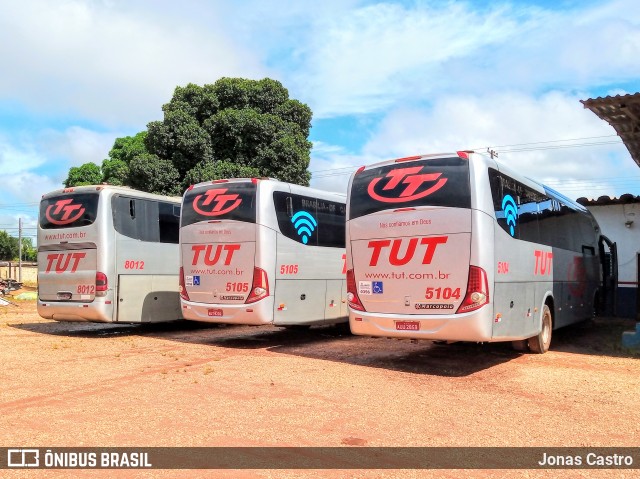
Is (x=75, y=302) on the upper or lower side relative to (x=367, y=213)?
lower

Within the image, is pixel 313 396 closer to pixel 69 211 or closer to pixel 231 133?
pixel 69 211

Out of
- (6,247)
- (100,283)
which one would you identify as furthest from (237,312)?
(6,247)

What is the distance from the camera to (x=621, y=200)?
18578mm

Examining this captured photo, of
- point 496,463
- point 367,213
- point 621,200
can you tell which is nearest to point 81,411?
point 496,463

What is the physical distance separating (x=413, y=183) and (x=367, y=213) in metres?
0.92

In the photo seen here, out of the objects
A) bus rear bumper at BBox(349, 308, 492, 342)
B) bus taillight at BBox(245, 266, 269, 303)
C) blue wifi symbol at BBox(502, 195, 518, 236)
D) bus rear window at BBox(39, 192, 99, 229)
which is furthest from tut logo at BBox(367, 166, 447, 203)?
bus rear window at BBox(39, 192, 99, 229)

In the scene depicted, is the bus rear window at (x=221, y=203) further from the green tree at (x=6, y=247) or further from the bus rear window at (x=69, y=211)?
the green tree at (x=6, y=247)

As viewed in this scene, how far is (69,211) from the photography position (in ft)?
42.9

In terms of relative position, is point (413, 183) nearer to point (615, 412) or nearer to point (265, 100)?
point (615, 412)

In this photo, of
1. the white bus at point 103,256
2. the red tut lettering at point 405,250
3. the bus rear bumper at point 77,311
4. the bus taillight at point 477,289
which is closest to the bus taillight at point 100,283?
the white bus at point 103,256

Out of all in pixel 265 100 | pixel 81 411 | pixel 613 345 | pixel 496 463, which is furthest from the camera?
pixel 265 100

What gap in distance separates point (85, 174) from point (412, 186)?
1240 inches

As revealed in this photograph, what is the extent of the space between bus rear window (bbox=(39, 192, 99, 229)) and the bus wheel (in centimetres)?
941

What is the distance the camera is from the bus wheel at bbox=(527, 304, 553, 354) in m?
10.8
